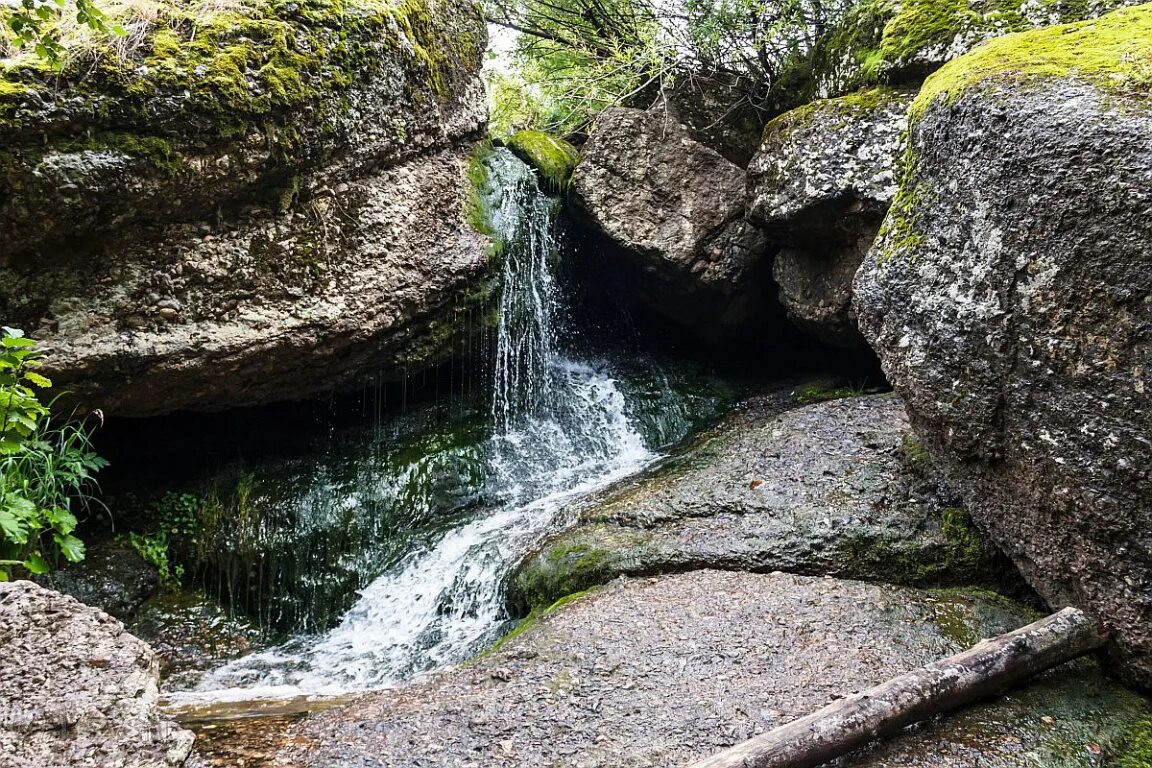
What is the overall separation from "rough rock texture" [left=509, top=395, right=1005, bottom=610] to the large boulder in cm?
47

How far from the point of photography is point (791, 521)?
4895mm

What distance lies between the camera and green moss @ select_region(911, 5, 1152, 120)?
11.0 ft

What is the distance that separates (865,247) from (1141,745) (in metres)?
4.70

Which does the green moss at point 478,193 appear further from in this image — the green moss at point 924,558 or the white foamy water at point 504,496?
the green moss at point 924,558

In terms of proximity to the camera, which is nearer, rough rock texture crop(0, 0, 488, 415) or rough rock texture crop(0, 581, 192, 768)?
rough rock texture crop(0, 581, 192, 768)

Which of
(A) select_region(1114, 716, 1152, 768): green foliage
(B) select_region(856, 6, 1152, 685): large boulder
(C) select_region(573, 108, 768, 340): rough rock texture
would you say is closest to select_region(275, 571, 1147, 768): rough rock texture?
→ (A) select_region(1114, 716, 1152, 768): green foliage

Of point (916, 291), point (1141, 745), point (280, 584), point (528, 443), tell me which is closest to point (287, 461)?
point (280, 584)

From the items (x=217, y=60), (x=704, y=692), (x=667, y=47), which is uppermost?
(x=667, y=47)

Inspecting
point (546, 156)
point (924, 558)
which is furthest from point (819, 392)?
point (546, 156)

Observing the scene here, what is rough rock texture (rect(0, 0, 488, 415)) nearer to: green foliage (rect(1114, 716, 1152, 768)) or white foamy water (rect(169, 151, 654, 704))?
white foamy water (rect(169, 151, 654, 704))

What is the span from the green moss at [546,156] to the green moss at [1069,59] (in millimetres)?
4820

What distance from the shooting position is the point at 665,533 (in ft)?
16.7

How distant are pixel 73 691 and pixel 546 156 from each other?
7369mm

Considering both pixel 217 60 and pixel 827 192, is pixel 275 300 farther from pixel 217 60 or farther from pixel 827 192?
pixel 827 192
